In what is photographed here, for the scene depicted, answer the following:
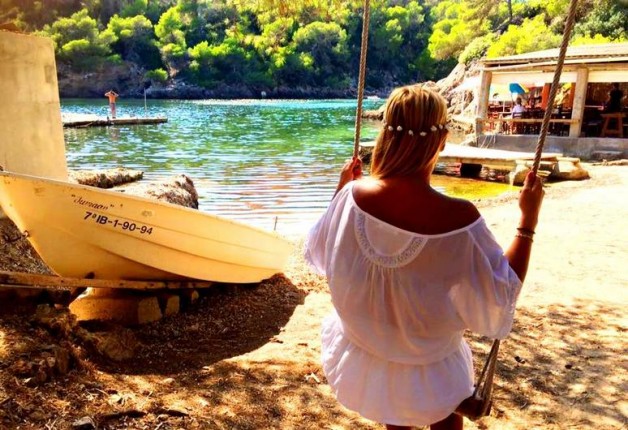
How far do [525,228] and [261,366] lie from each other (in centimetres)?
253

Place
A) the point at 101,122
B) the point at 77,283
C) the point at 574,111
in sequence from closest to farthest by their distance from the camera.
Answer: the point at 77,283
the point at 574,111
the point at 101,122

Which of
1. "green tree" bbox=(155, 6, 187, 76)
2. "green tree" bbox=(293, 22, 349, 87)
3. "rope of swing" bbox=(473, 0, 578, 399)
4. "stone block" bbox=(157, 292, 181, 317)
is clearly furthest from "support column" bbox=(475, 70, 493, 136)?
"green tree" bbox=(155, 6, 187, 76)

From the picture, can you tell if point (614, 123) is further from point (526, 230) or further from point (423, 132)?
point (423, 132)

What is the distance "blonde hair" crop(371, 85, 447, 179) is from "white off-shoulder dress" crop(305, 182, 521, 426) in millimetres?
185

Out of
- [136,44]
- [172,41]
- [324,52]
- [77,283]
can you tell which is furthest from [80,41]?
[77,283]

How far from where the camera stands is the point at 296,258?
7578 millimetres

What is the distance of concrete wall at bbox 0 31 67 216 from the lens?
569 centimetres

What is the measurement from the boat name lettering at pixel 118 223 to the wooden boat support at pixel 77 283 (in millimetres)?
437

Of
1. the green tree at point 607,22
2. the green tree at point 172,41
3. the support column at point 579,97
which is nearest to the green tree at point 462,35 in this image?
the green tree at point 607,22

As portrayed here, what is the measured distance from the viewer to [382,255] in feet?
5.47

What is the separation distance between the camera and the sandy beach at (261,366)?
118 inches

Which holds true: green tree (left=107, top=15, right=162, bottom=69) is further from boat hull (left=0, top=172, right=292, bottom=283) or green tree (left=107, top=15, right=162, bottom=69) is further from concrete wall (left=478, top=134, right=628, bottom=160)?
boat hull (left=0, top=172, right=292, bottom=283)

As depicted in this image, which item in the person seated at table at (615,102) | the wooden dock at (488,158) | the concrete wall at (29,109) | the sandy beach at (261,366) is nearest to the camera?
the sandy beach at (261,366)

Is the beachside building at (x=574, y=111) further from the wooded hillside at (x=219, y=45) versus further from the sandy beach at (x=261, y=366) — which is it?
the wooded hillside at (x=219, y=45)
